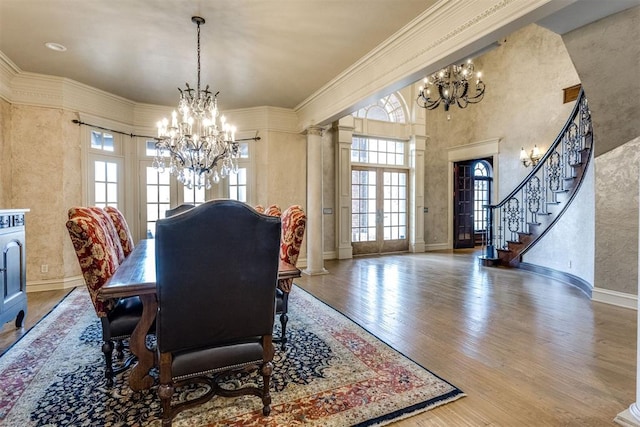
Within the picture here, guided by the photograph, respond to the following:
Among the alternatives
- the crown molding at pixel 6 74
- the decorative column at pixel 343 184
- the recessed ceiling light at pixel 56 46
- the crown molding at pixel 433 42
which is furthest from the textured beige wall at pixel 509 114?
the crown molding at pixel 6 74

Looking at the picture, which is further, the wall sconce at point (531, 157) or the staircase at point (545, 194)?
the wall sconce at point (531, 157)

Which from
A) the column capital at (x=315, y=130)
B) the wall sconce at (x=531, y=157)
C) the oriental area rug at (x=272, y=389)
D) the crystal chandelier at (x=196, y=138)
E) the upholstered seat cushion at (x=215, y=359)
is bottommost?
the oriental area rug at (x=272, y=389)

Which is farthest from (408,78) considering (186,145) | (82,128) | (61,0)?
(82,128)

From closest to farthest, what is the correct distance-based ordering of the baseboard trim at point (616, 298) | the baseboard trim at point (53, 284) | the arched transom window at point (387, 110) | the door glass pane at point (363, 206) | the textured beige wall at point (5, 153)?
the baseboard trim at point (616, 298) < the textured beige wall at point (5, 153) < the baseboard trim at point (53, 284) < the door glass pane at point (363, 206) < the arched transom window at point (387, 110)

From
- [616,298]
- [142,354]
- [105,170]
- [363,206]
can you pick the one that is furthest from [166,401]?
[363,206]

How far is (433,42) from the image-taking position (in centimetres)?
283

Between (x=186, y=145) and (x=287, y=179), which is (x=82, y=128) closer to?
(x=186, y=145)

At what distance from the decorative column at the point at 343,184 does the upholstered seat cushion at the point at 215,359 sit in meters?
5.40

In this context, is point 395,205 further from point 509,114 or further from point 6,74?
point 6,74

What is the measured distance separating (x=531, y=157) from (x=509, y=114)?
1.16m

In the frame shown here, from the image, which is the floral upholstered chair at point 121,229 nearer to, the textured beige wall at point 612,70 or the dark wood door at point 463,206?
the textured beige wall at point 612,70

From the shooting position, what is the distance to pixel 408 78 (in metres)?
3.20

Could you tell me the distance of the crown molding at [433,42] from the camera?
2.24 meters

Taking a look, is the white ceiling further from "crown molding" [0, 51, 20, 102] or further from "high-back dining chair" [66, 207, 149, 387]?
"high-back dining chair" [66, 207, 149, 387]
